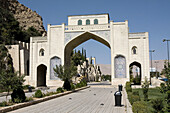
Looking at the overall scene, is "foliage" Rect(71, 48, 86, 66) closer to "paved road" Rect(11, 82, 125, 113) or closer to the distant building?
the distant building

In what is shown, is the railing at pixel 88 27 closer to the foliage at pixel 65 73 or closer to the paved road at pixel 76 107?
the foliage at pixel 65 73

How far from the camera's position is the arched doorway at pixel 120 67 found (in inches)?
1134

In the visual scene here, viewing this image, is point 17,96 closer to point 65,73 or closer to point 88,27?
point 65,73

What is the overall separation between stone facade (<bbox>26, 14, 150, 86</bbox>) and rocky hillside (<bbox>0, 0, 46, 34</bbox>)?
124 feet

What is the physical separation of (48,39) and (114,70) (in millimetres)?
10640

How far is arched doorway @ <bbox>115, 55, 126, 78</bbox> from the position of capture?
2880 centimetres

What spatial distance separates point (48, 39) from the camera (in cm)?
3125

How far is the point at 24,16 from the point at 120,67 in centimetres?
5082

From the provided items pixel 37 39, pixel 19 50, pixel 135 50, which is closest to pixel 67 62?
pixel 37 39

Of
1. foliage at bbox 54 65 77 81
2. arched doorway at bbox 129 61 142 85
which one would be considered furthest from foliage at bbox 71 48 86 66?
foliage at bbox 54 65 77 81

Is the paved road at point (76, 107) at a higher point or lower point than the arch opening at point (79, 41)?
lower

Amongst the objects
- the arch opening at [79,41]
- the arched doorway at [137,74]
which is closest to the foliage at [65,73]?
the arch opening at [79,41]

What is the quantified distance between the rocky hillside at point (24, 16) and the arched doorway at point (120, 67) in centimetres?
4422

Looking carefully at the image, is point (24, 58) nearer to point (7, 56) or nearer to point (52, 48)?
point (7, 56)
